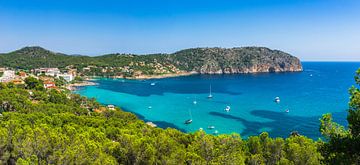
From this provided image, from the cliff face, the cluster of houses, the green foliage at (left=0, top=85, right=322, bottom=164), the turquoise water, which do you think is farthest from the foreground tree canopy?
the cliff face

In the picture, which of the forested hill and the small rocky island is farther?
the forested hill

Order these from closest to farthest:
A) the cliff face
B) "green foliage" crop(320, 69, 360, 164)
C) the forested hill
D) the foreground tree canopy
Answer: "green foliage" crop(320, 69, 360, 164)
the foreground tree canopy
the forested hill
the cliff face

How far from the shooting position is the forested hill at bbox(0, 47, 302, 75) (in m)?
150

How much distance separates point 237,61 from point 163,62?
49.6 meters

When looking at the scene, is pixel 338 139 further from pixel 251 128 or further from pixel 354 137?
pixel 251 128

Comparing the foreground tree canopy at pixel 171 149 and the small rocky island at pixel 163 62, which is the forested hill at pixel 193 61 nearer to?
the small rocky island at pixel 163 62

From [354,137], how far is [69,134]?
56.1 feet

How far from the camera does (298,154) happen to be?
571 inches

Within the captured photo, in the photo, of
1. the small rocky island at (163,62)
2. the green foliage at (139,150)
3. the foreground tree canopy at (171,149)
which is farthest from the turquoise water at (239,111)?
the small rocky island at (163,62)

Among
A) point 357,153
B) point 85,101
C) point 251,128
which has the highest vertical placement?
point 357,153

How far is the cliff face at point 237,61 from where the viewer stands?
167250 mm

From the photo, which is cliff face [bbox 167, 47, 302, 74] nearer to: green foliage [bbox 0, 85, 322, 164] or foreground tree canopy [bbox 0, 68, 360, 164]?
green foliage [bbox 0, 85, 322, 164]

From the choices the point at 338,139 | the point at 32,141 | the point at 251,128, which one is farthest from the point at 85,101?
the point at 338,139

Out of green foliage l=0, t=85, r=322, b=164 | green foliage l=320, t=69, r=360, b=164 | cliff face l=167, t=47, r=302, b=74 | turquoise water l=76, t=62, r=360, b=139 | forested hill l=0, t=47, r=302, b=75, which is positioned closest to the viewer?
green foliage l=320, t=69, r=360, b=164
